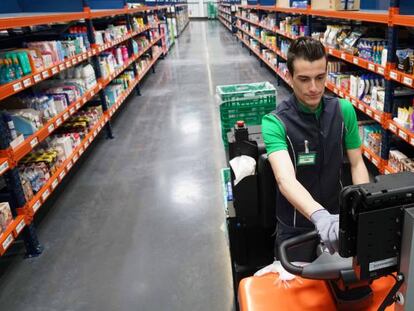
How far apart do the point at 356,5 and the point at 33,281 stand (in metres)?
4.42

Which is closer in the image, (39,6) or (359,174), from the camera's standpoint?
(359,174)

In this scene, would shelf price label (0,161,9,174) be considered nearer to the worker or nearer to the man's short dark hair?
the worker

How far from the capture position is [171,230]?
3.20m

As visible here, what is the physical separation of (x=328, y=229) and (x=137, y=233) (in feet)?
8.00

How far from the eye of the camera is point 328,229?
1.01 meters

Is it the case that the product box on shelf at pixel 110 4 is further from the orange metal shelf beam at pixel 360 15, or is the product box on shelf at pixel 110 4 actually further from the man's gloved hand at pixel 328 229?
the man's gloved hand at pixel 328 229

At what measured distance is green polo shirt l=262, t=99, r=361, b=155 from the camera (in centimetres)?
151

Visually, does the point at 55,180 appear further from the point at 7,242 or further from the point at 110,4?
the point at 110,4

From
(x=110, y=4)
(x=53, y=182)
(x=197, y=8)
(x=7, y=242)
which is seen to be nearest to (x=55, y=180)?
(x=53, y=182)

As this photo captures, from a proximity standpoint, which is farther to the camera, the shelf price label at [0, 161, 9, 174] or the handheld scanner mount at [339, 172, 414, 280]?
the shelf price label at [0, 161, 9, 174]

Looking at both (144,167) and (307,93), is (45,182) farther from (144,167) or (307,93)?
(307,93)

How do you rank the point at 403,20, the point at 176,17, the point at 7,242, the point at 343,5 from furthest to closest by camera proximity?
the point at 176,17 → the point at 343,5 → the point at 403,20 → the point at 7,242

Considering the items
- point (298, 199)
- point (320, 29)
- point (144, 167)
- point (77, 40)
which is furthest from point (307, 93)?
point (320, 29)

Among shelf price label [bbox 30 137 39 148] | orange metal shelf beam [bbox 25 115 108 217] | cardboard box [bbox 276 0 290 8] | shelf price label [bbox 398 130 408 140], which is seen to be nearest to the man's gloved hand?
shelf price label [bbox 398 130 408 140]
